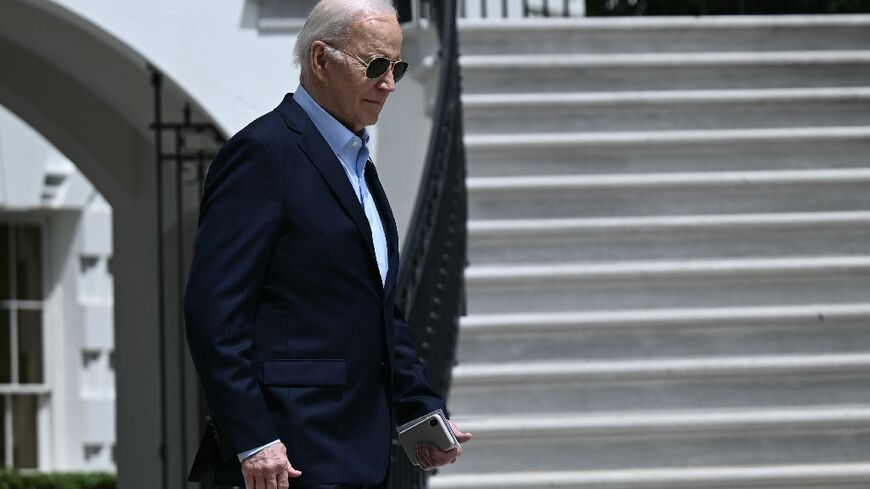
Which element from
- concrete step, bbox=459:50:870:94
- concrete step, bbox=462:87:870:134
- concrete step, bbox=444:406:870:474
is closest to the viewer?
concrete step, bbox=444:406:870:474

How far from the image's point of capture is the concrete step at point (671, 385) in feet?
21.6

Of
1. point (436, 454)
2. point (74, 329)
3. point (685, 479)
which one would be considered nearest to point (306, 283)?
point (436, 454)

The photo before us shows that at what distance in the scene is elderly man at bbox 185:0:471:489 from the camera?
3.04m

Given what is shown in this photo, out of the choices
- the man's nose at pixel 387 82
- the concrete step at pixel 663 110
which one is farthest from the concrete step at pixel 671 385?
the man's nose at pixel 387 82

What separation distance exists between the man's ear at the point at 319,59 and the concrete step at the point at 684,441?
3.21 meters

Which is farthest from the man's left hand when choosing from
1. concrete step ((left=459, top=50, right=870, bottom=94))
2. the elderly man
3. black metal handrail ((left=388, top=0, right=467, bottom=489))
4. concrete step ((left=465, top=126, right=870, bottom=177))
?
concrete step ((left=459, top=50, right=870, bottom=94))

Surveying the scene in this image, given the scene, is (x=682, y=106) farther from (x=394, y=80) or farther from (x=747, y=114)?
(x=394, y=80)

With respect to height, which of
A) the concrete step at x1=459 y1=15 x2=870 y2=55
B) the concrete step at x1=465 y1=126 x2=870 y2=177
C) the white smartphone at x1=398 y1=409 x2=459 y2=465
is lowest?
the white smartphone at x1=398 y1=409 x2=459 y2=465

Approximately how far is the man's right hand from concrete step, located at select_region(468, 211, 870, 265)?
427 cm

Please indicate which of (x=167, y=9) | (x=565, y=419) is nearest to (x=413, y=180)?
(x=167, y=9)

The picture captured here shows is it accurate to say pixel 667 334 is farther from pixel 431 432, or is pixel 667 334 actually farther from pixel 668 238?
pixel 431 432

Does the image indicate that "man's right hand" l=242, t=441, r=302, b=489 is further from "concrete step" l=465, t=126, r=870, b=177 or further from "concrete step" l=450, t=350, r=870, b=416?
"concrete step" l=465, t=126, r=870, b=177

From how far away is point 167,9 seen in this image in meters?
7.64

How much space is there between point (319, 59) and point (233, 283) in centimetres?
51
